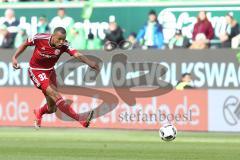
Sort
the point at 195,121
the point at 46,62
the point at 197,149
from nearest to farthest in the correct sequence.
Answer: the point at 197,149, the point at 46,62, the point at 195,121

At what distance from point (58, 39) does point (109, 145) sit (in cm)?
236

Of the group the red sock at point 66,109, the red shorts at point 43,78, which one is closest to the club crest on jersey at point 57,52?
the red shorts at point 43,78

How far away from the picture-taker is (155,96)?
21594mm

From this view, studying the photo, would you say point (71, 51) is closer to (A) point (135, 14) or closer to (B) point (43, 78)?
(B) point (43, 78)

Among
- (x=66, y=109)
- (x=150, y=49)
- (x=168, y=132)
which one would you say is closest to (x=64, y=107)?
(x=66, y=109)

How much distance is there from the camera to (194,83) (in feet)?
72.4

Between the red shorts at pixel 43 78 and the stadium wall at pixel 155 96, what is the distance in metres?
4.63

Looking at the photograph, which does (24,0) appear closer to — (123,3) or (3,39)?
(3,39)

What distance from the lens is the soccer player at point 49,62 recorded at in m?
16.4

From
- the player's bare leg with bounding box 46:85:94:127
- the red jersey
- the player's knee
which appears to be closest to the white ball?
the player's bare leg with bounding box 46:85:94:127

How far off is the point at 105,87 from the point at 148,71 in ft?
4.11

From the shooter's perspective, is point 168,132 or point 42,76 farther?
point 42,76

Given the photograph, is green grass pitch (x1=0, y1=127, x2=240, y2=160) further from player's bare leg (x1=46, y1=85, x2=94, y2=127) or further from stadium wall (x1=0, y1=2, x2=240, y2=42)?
stadium wall (x1=0, y1=2, x2=240, y2=42)

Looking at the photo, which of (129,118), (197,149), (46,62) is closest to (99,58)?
(129,118)
